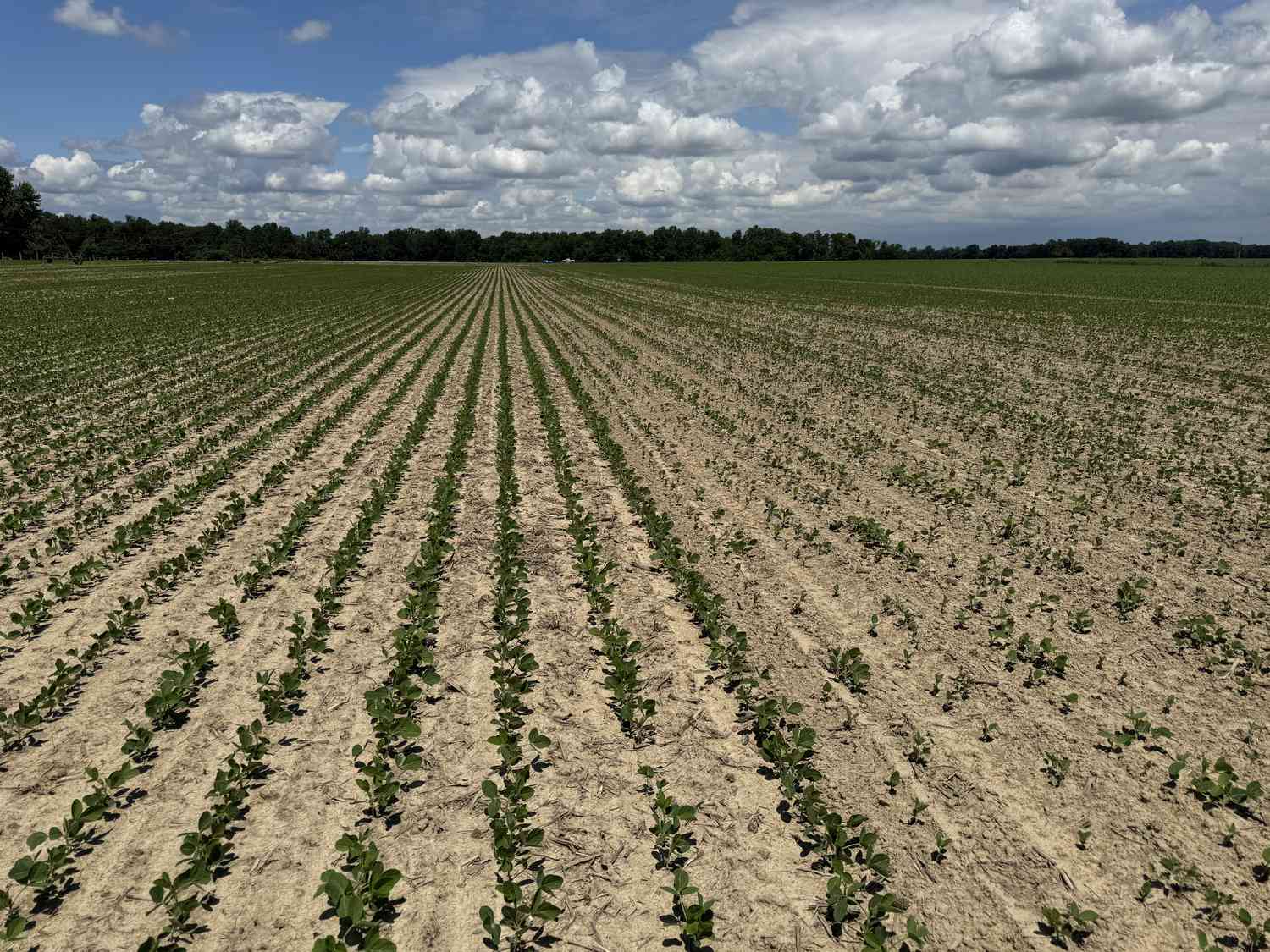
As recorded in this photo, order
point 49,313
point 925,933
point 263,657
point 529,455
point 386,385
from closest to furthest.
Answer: point 925,933 < point 263,657 < point 529,455 < point 386,385 < point 49,313

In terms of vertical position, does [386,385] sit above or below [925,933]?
above

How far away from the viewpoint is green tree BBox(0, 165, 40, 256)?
396 feet

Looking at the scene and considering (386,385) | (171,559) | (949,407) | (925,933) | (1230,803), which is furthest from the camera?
(386,385)

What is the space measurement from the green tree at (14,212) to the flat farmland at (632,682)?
481 feet

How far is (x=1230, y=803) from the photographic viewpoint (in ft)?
16.8

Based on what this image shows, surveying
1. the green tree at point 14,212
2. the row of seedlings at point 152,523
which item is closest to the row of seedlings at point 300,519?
the row of seedlings at point 152,523

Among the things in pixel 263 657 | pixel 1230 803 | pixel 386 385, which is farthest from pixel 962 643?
pixel 386 385

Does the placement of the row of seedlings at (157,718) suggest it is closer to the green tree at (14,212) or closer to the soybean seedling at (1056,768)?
the soybean seedling at (1056,768)

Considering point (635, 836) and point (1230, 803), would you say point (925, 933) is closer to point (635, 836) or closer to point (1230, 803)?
point (635, 836)

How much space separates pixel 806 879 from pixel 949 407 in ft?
53.2

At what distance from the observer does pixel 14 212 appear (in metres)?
121

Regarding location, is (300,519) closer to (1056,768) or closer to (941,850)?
(941,850)

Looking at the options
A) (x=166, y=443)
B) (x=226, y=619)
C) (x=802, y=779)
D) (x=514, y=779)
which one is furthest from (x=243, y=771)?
(x=166, y=443)

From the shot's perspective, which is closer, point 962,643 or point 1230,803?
point 1230,803
